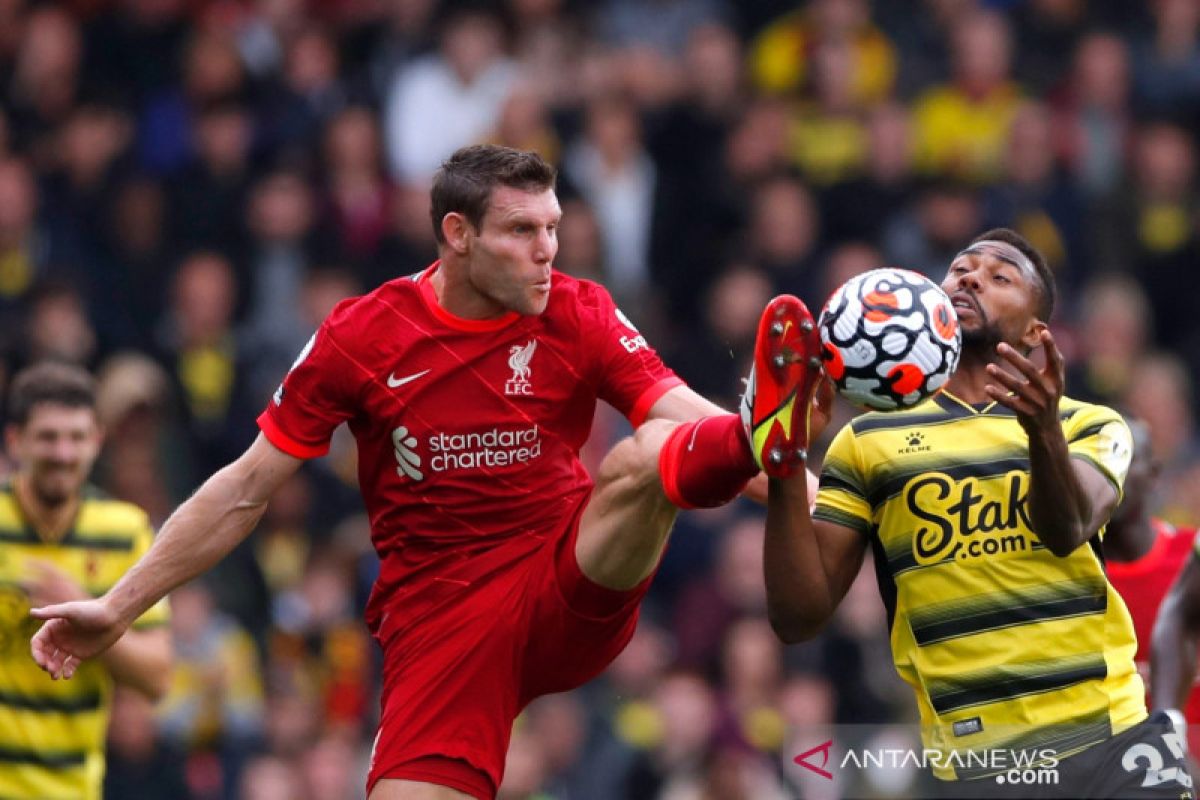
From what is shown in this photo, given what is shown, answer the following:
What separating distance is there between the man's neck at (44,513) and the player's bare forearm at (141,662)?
595mm

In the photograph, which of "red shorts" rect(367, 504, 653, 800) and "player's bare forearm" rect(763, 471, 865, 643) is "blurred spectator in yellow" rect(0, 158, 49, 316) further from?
"player's bare forearm" rect(763, 471, 865, 643)

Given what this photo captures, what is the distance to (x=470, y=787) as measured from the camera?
23.7 ft

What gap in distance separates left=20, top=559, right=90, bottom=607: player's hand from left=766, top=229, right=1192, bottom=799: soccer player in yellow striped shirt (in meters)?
2.87

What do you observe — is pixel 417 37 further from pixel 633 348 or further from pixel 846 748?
pixel 846 748

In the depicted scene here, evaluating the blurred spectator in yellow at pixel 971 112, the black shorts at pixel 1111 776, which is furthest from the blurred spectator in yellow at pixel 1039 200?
the black shorts at pixel 1111 776

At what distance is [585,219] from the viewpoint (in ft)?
42.9

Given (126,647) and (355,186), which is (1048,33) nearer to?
(355,186)

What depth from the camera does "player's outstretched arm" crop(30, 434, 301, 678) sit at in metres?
7.09

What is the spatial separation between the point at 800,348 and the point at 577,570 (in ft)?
4.04

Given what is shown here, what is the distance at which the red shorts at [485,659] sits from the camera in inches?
284

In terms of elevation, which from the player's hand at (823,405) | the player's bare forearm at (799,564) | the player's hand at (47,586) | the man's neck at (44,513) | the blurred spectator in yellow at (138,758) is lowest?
the blurred spectator in yellow at (138,758)

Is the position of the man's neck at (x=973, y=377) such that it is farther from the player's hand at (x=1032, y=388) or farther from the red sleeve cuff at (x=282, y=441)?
the red sleeve cuff at (x=282, y=441)

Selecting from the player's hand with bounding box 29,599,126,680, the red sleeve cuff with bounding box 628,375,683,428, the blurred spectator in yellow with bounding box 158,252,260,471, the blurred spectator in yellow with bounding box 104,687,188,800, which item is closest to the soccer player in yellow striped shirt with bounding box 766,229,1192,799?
the red sleeve cuff with bounding box 628,375,683,428

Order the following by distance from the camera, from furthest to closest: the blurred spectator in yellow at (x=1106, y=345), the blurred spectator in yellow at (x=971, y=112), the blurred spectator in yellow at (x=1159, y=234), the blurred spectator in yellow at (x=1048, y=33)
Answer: the blurred spectator in yellow at (x=1048, y=33)
the blurred spectator in yellow at (x=971, y=112)
the blurred spectator in yellow at (x=1159, y=234)
the blurred spectator in yellow at (x=1106, y=345)
